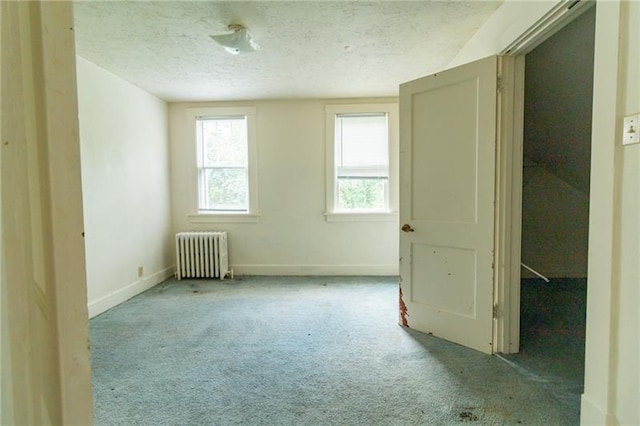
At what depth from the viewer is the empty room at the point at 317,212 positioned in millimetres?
571

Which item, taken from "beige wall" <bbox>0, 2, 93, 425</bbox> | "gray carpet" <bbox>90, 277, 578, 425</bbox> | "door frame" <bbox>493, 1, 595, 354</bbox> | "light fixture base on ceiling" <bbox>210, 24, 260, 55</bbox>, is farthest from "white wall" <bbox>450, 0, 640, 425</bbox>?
"light fixture base on ceiling" <bbox>210, 24, 260, 55</bbox>

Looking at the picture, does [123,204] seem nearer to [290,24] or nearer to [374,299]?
[290,24]

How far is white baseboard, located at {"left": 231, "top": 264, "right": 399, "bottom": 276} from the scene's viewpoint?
434 centimetres

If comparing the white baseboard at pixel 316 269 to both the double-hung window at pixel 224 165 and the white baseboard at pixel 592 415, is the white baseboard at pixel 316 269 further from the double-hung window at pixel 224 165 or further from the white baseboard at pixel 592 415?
the white baseboard at pixel 592 415

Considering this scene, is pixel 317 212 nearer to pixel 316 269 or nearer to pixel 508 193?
pixel 316 269

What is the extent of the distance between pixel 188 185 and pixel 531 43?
4116 mm

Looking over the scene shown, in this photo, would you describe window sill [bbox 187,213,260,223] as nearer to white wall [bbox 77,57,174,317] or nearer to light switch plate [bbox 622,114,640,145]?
white wall [bbox 77,57,174,317]

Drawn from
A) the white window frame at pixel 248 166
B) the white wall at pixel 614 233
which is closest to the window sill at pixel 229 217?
the white window frame at pixel 248 166

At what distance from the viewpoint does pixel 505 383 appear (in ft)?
6.14

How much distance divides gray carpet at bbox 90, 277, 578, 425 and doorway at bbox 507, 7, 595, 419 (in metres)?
0.41

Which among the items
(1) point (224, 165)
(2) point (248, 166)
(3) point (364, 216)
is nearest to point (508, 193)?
(3) point (364, 216)

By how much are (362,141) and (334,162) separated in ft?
1.61

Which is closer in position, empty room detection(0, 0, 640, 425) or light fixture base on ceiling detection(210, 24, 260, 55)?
empty room detection(0, 0, 640, 425)

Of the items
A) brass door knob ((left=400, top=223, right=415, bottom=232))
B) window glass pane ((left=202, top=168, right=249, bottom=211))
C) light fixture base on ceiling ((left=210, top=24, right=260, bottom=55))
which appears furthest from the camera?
window glass pane ((left=202, top=168, right=249, bottom=211))
